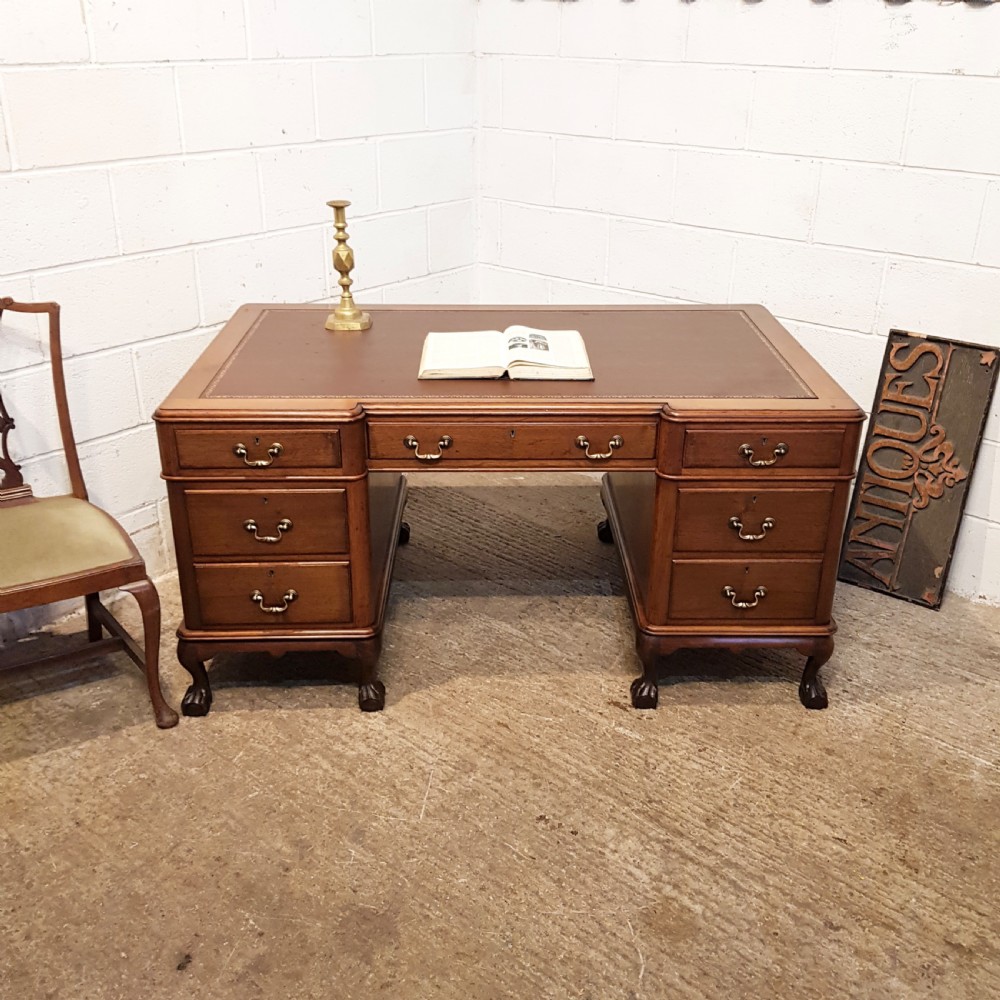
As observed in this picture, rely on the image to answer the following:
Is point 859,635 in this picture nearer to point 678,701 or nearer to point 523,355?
point 678,701

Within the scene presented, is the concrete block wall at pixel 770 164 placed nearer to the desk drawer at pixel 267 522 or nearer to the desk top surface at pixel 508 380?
the desk top surface at pixel 508 380

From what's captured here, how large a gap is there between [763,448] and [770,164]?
1080 millimetres

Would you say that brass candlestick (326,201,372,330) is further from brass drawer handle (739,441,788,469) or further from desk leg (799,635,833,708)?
desk leg (799,635,833,708)

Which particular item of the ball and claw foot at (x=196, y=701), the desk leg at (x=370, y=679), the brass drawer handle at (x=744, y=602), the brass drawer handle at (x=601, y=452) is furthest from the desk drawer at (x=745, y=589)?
the ball and claw foot at (x=196, y=701)

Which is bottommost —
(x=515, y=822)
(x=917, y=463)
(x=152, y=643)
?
(x=515, y=822)

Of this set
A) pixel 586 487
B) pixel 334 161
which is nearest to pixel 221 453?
pixel 334 161

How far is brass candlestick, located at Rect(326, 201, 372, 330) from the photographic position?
2.32m

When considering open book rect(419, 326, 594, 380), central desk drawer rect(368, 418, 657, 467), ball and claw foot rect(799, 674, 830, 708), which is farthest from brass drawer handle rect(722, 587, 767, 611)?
open book rect(419, 326, 594, 380)

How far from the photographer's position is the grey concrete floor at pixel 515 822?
1.66 meters

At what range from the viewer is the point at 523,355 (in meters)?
2.14

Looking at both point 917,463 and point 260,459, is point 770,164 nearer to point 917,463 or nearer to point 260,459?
point 917,463

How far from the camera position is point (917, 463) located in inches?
105

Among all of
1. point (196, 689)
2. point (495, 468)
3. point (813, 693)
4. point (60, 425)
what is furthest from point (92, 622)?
point (813, 693)

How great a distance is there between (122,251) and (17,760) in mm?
1195
